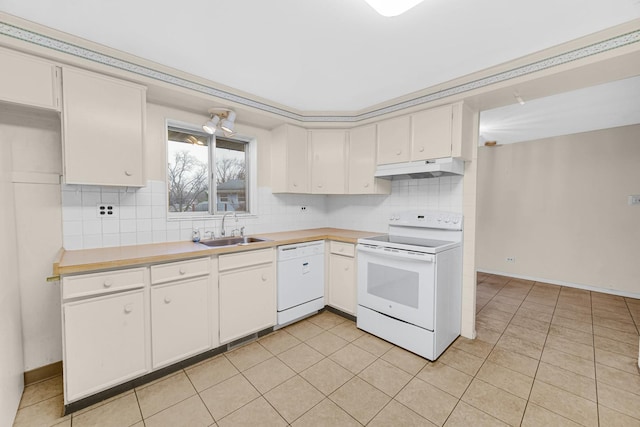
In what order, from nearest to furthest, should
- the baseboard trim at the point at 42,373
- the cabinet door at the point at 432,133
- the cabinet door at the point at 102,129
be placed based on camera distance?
1. the cabinet door at the point at 102,129
2. the baseboard trim at the point at 42,373
3. the cabinet door at the point at 432,133

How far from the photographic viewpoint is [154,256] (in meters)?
1.86

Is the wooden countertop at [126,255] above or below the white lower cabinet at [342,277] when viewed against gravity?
above

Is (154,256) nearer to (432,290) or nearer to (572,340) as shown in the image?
(432,290)

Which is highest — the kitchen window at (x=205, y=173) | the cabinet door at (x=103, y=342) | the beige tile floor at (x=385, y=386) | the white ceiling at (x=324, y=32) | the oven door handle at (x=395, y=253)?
the white ceiling at (x=324, y=32)

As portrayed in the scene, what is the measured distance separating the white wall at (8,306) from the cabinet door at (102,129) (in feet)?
1.10

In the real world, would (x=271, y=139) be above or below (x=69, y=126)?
above

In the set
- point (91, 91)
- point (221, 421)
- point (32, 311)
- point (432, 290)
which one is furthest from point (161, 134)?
point (432, 290)

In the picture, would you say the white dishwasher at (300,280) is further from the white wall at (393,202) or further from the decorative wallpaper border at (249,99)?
the decorative wallpaper border at (249,99)

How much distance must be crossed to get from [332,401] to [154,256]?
159 centimetres

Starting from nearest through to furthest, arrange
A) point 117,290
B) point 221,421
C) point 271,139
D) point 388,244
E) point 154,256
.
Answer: point 221,421, point 117,290, point 154,256, point 388,244, point 271,139

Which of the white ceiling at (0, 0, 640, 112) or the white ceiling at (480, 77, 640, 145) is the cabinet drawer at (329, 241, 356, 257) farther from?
the white ceiling at (480, 77, 640, 145)

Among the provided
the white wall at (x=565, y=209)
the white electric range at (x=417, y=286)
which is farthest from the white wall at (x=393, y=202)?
the white wall at (x=565, y=209)

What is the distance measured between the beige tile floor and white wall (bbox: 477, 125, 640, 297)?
4.80 ft

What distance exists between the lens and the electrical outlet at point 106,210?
2135 mm
